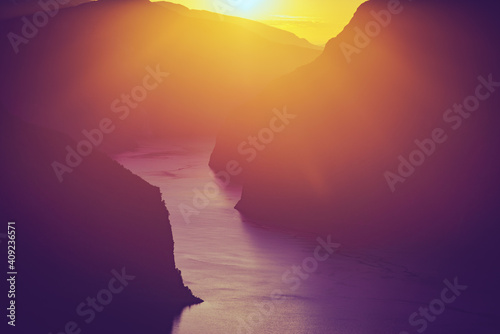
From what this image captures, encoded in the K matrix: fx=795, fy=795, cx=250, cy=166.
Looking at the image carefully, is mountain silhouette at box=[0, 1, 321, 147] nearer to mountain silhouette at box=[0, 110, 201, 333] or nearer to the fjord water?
the fjord water

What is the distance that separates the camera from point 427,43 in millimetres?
55719

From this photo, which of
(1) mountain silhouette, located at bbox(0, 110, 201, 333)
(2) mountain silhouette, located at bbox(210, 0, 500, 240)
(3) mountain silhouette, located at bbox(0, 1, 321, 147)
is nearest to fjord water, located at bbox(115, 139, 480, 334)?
(1) mountain silhouette, located at bbox(0, 110, 201, 333)

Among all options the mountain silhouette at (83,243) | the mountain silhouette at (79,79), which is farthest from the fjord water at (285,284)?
the mountain silhouette at (79,79)

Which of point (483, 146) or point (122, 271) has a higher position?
point (483, 146)

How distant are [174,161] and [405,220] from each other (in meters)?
61.4

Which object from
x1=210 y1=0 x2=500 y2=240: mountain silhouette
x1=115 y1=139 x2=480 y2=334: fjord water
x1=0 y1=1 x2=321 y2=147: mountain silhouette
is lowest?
x1=115 y1=139 x2=480 y2=334: fjord water

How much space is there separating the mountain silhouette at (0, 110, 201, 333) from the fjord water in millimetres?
1879

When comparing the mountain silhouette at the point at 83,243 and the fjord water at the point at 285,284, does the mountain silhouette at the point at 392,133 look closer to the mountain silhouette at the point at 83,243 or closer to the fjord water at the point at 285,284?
the fjord water at the point at 285,284

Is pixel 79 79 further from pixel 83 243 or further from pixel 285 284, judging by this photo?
pixel 83 243

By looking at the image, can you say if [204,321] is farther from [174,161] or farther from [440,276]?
[174,161]

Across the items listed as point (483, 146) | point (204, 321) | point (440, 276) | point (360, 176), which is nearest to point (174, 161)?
point (360, 176)

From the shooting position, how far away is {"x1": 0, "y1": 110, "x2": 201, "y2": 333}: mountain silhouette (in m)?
26.0

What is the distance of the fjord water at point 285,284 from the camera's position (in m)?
30.9

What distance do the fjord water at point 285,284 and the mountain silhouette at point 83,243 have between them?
6.16 feet
